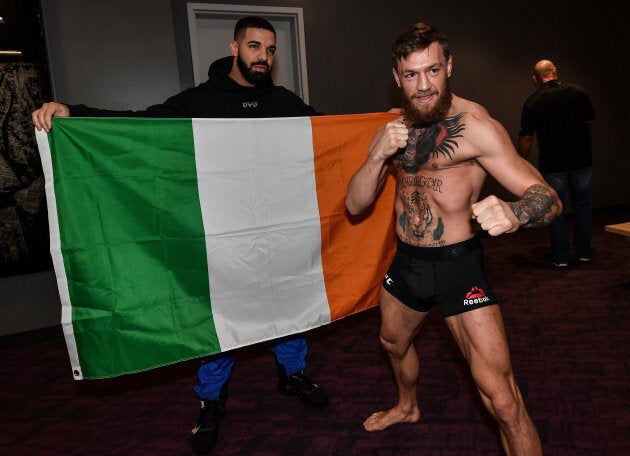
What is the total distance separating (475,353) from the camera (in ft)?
5.40

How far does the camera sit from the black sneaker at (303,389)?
7.92ft

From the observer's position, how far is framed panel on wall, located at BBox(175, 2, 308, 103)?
4020 millimetres

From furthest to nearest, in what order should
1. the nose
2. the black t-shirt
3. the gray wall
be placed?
1. the black t-shirt
2. the gray wall
3. the nose

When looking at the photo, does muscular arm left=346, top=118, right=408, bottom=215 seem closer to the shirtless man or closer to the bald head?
the shirtless man

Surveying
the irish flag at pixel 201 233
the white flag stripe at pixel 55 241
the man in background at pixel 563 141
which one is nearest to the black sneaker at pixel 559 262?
the man in background at pixel 563 141

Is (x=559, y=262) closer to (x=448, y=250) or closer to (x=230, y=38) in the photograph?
(x=448, y=250)

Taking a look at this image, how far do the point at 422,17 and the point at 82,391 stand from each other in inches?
184

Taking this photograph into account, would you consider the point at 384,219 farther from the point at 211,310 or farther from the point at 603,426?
the point at 603,426

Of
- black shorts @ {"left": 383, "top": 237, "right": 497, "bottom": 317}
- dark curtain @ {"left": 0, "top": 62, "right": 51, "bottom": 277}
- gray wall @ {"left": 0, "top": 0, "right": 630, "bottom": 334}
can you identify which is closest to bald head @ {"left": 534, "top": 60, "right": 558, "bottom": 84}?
gray wall @ {"left": 0, "top": 0, "right": 630, "bottom": 334}

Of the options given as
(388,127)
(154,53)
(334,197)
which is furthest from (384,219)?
(154,53)

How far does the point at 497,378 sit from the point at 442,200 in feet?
2.01

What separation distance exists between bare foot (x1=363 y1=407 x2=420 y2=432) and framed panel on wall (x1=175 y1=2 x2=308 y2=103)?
2999mm

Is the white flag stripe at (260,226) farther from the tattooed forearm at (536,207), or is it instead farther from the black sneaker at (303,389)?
the tattooed forearm at (536,207)

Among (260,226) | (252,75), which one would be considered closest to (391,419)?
(260,226)
